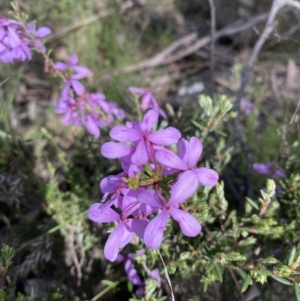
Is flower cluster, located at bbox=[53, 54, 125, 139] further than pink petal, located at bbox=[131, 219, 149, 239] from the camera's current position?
Yes

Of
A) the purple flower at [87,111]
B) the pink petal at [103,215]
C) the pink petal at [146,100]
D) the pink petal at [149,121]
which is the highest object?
the pink petal at [149,121]

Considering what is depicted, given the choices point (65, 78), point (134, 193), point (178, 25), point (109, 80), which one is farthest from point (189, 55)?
point (134, 193)

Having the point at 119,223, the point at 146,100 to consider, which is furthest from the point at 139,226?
the point at 146,100

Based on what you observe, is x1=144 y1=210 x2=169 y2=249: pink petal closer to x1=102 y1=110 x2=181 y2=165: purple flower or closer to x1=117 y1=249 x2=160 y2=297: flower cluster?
A: x1=102 y1=110 x2=181 y2=165: purple flower

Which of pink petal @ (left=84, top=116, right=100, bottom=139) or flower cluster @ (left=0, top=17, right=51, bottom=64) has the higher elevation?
flower cluster @ (left=0, top=17, right=51, bottom=64)

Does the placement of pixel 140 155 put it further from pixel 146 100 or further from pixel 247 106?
pixel 247 106

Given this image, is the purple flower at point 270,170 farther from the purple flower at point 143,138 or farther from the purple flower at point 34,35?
the purple flower at point 34,35

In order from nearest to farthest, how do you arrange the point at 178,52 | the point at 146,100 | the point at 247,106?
the point at 146,100, the point at 247,106, the point at 178,52

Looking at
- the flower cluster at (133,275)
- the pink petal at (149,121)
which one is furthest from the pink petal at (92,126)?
the pink petal at (149,121)

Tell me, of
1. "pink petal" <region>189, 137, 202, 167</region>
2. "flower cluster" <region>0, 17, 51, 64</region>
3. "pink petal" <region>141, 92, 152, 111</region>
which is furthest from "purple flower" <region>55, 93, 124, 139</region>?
"pink petal" <region>189, 137, 202, 167</region>
